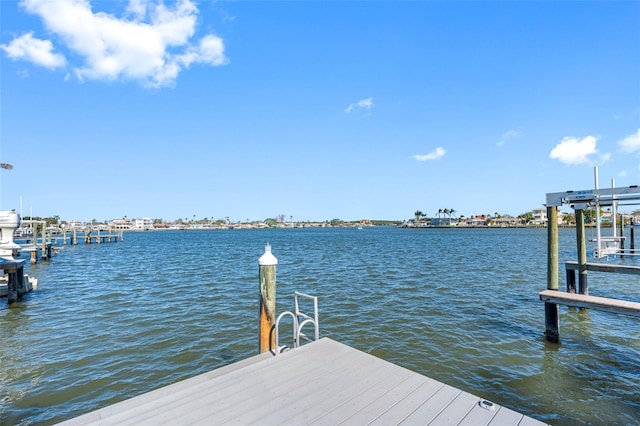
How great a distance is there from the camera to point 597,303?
7.94 metres

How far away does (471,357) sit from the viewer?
8.40 metres

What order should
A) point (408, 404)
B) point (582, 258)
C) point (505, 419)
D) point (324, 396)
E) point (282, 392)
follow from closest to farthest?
point (505, 419)
point (408, 404)
point (324, 396)
point (282, 392)
point (582, 258)

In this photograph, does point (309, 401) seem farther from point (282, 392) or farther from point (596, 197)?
point (596, 197)

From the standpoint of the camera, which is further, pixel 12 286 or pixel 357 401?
pixel 12 286

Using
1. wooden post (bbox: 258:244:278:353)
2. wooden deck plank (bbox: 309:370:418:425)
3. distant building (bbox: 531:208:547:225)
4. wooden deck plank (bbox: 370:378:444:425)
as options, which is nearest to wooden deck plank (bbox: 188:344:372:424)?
wooden deck plank (bbox: 309:370:418:425)

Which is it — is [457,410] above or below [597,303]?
below

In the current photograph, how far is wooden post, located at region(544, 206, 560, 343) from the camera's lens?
9.32m

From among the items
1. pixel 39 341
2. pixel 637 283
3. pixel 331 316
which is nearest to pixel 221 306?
pixel 331 316

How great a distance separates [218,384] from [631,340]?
Result: 11.4 metres

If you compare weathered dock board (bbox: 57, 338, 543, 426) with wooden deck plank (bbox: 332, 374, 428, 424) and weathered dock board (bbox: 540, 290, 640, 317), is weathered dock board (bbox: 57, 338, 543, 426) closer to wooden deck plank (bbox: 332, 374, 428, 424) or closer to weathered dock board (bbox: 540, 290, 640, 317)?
wooden deck plank (bbox: 332, 374, 428, 424)

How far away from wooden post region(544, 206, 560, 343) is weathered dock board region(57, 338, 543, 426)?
6.84m

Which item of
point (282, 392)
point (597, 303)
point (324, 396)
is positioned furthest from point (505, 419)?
point (597, 303)

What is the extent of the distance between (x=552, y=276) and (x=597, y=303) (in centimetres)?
184

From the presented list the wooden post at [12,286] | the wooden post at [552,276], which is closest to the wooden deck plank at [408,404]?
the wooden post at [552,276]
